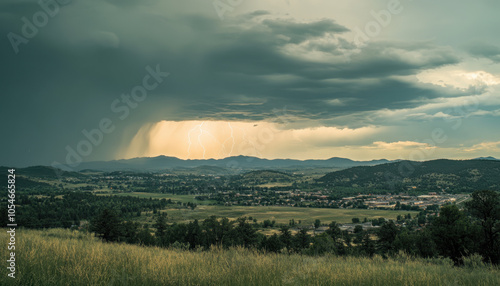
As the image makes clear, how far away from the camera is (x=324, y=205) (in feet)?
576

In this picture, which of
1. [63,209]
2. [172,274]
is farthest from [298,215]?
[172,274]

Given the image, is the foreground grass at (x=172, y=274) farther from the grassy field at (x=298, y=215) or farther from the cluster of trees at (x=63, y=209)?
the grassy field at (x=298, y=215)

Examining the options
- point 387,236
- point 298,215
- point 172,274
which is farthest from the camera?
point 298,215

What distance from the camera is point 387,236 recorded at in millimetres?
52844

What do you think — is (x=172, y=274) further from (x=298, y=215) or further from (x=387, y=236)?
A: (x=298, y=215)

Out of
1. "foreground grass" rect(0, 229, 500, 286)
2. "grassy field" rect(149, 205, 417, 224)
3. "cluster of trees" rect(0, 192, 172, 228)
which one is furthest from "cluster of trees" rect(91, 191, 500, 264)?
"grassy field" rect(149, 205, 417, 224)

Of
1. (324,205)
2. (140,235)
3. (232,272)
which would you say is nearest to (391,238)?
(140,235)

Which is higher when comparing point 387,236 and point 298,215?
point 387,236

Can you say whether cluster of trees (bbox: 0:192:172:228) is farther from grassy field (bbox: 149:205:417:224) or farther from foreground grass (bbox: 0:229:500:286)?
foreground grass (bbox: 0:229:500:286)

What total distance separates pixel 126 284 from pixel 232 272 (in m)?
2.80

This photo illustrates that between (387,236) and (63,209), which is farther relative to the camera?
(63,209)

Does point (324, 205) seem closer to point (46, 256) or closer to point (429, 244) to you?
point (429, 244)

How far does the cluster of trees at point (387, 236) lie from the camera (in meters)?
31.2

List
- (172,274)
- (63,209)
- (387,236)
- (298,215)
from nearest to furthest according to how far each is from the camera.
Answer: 1. (172,274)
2. (387,236)
3. (63,209)
4. (298,215)
